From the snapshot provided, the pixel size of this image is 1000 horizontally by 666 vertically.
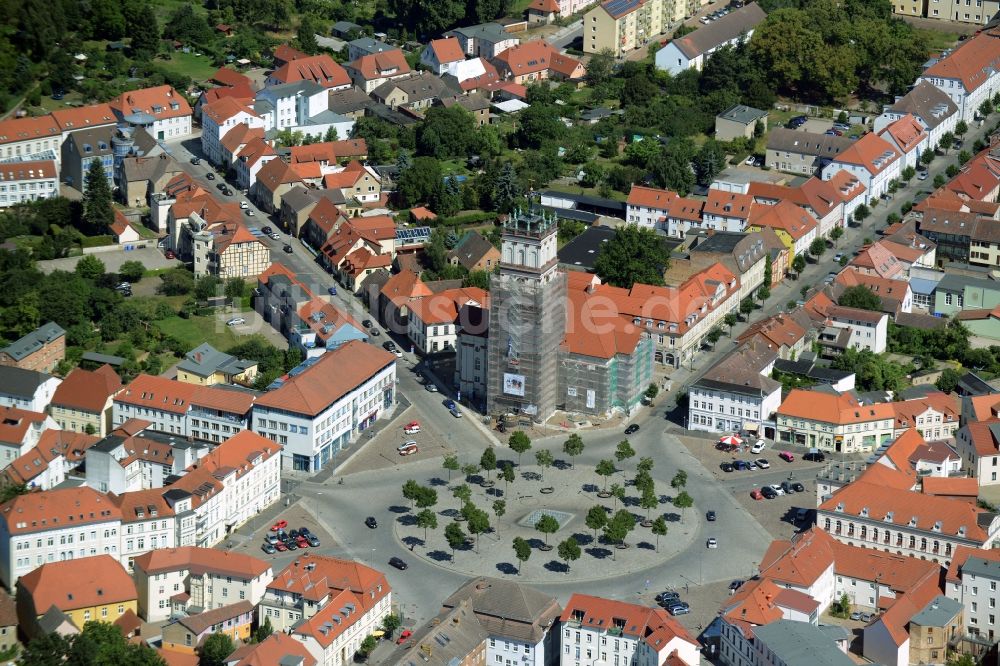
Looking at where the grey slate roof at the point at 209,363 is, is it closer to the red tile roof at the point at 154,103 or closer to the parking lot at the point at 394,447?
the parking lot at the point at 394,447

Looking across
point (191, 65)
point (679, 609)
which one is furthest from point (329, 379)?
point (191, 65)

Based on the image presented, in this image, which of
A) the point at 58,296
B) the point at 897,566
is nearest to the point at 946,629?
the point at 897,566

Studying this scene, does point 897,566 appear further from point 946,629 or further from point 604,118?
point 604,118

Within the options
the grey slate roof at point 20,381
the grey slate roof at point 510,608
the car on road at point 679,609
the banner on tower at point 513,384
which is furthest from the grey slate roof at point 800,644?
the grey slate roof at point 20,381

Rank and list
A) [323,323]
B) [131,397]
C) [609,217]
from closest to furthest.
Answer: [131,397] < [323,323] < [609,217]

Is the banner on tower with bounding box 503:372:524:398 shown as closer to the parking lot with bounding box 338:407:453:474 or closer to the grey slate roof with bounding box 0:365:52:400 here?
the parking lot with bounding box 338:407:453:474
